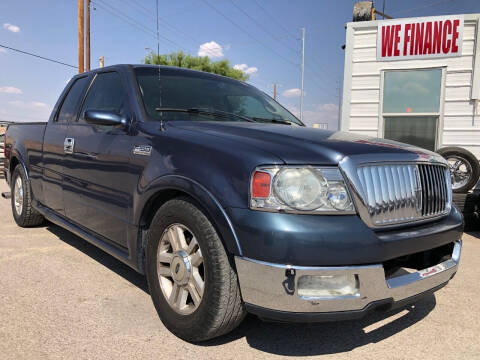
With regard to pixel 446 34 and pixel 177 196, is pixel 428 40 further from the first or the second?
pixel 177 196

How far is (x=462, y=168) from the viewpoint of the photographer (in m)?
6.24

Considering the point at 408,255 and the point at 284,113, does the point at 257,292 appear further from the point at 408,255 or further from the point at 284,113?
the point at 284,113

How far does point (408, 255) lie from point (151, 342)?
1549mm

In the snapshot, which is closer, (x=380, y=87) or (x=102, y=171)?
(x=102, y=171)

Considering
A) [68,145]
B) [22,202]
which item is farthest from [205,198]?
[22,202]

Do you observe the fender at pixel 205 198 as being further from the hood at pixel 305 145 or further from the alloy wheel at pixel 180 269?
the hood at pixel 305 145

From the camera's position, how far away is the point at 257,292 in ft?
6.57

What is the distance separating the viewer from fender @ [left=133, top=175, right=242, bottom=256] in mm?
2033

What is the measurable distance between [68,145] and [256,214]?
7.79 feet

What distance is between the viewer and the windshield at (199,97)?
9.98 ft

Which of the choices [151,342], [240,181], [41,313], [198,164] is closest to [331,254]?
[240,181]

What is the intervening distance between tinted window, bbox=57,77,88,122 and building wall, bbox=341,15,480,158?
5386 mm

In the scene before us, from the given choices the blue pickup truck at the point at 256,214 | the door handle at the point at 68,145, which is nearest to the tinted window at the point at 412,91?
the blue pickup truck at the point at 256,214

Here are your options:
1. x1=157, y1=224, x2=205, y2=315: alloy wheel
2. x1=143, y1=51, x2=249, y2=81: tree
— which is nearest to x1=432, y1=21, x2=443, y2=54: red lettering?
x1=157, y1=224, x2=205, y2=315: alloy wheel
